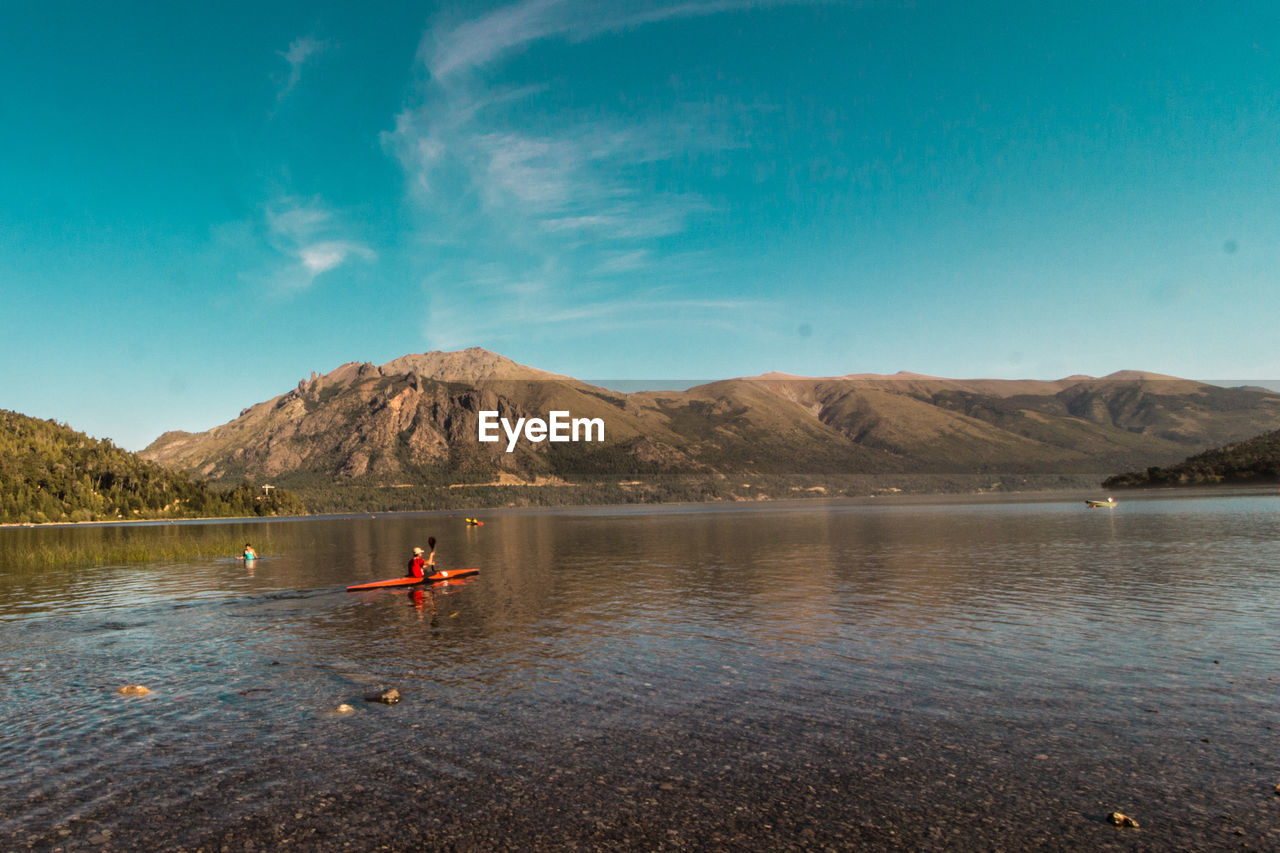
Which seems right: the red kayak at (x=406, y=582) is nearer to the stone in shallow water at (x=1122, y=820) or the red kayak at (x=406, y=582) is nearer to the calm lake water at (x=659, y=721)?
the calm lake water at (x=659, y=721)

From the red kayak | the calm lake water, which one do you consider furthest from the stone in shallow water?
the red kayak

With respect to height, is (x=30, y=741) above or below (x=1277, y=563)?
above

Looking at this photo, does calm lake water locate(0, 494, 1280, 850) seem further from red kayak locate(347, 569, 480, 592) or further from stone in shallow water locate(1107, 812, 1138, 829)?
red kayak locate(347, 569, 480, 592)

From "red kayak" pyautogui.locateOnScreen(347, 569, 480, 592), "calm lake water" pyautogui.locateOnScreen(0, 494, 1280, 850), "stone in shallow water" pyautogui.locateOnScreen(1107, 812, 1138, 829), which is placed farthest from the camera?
"red kayak" pyautogui.locateOnScreen(347, 569, 480, 592)

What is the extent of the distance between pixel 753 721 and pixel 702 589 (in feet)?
90.8

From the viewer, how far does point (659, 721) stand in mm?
18594

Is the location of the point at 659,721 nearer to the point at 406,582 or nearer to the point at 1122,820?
the point at 1122,820

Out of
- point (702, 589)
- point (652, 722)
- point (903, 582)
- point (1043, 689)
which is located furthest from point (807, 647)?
point (903, 582)

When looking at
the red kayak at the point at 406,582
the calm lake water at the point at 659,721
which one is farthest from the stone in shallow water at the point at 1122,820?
the red kayak at the point at 406,582

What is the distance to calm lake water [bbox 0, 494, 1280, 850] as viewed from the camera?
41.4ft

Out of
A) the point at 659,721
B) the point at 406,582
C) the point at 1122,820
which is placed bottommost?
the point at 406,582

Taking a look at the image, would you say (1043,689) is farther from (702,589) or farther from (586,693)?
(702,589)

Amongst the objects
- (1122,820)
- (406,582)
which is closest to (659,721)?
(1122,820)

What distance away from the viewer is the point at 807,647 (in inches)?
1069
